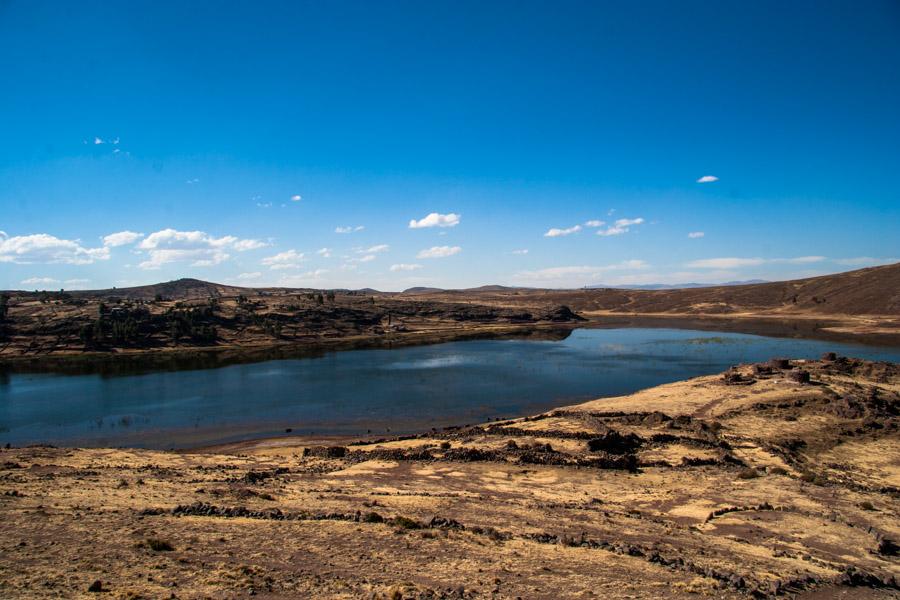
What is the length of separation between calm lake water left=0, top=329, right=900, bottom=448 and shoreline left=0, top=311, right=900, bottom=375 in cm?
714

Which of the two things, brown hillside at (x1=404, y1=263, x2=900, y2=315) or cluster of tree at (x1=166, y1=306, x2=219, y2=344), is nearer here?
cluster of tree at (x1=166, y1=306, x2=219, y2=344)

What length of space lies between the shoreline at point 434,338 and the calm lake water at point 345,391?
7141 millimetres

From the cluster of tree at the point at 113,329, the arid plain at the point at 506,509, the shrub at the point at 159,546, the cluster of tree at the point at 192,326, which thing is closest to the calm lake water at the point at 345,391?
the arid plain at the point at 506,509

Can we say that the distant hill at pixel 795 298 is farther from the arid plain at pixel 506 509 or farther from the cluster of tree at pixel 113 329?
the arid plain at pixel 506 509

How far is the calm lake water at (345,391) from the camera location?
4259cm

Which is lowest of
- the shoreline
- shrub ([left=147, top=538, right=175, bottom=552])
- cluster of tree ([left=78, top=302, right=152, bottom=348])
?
the shoreline

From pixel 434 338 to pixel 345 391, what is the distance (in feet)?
200

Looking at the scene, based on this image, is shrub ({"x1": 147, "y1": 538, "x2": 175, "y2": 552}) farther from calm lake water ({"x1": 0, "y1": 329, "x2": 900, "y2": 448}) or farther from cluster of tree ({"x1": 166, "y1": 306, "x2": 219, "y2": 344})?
cluster of tree ({"x1": 166, "y1": 306, "x2": 219, "y2": 344})

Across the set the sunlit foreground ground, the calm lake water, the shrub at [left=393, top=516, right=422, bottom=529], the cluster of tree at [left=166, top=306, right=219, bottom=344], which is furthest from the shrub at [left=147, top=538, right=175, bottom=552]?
the cluster of tree at [left=166, top=306, right=219, bottom=344]

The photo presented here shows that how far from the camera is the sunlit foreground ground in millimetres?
13422

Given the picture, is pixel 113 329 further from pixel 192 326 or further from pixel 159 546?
pixel 159 546

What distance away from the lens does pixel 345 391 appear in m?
56.6

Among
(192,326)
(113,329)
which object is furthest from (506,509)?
(113,329)

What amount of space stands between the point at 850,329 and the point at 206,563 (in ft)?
430
